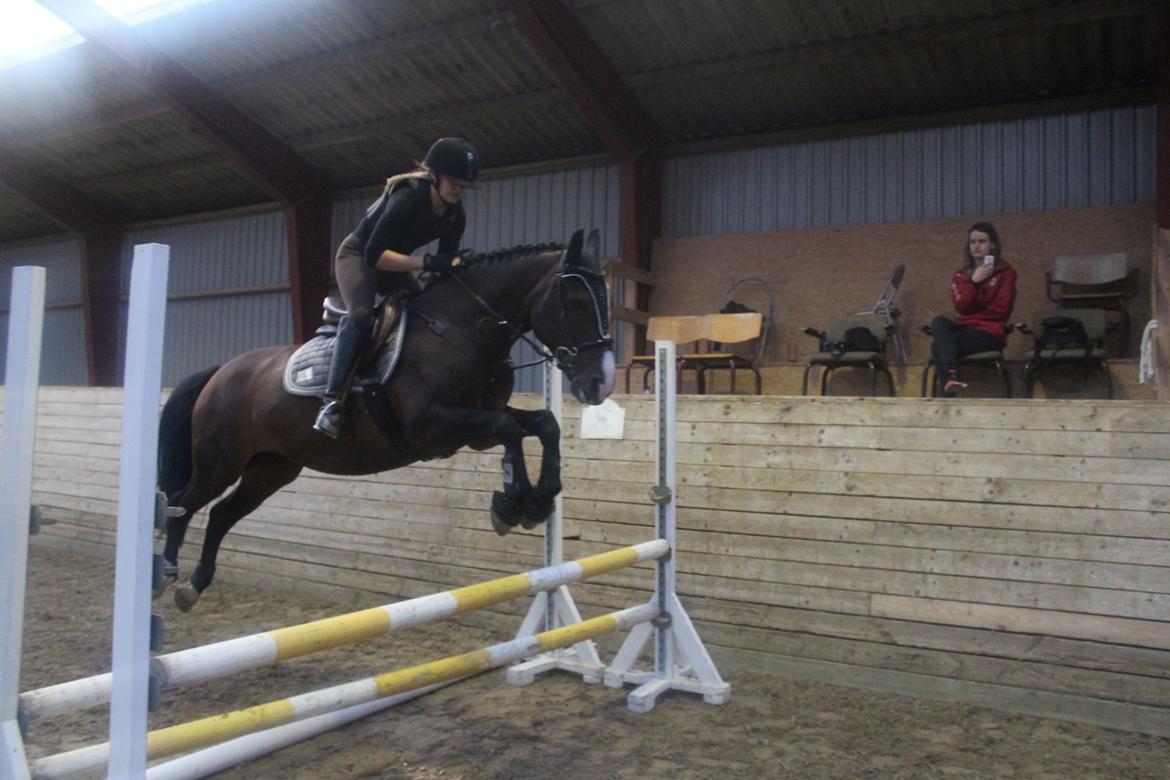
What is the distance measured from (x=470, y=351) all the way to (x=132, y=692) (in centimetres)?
152

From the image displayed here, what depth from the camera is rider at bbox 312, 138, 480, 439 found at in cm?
283

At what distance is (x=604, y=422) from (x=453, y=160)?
5.74 ft

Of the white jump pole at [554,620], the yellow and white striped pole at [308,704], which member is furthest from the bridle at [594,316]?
the yellow and white striped pole at [308,704]

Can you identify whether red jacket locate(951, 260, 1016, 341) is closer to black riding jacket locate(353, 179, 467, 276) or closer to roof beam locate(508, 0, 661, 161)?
black riding jacket locate(353, 179, 467, 276)

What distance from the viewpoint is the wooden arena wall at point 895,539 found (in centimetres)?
306

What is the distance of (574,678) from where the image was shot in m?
3.69

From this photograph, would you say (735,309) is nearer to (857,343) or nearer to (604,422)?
(857,343)

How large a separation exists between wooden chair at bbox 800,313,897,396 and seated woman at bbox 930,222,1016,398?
82 centimetres

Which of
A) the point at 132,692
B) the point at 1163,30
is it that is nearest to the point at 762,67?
the point at 1163,30

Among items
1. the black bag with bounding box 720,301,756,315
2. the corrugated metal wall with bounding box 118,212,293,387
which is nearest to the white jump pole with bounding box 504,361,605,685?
the black bag with bounding box 720,301,756,315

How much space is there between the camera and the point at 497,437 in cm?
274

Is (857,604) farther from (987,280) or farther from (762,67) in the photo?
(762,67)

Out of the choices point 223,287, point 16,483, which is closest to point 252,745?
point 16,483

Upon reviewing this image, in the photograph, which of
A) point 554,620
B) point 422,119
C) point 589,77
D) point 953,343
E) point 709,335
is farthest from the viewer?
point 422,119
